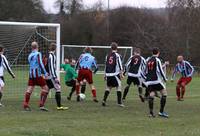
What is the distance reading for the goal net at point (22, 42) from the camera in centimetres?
2453

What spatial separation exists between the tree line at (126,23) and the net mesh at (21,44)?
43619mm

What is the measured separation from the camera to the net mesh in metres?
25.0

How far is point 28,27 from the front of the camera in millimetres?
24859

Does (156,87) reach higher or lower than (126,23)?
lower

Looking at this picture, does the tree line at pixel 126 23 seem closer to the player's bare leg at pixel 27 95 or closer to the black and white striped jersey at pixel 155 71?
the player's bare leg at pixel 27 95

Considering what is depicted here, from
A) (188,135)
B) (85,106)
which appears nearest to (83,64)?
(85,106)

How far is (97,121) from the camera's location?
1574cm

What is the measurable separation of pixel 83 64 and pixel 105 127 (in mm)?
8089

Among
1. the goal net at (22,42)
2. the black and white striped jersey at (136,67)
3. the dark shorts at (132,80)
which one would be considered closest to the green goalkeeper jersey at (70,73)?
the goal net at (22,42)

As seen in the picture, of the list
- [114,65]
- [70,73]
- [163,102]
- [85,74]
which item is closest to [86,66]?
[85,74]

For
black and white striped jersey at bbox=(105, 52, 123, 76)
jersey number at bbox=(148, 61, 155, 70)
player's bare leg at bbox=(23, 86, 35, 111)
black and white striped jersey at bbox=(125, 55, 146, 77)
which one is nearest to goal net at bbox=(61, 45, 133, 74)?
black and white striped jersey at bbox=(125, 55, 146, 77)

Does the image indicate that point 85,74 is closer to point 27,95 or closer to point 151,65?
point 27,95

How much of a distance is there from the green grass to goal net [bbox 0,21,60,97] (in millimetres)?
3910

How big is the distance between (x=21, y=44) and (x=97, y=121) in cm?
1123
